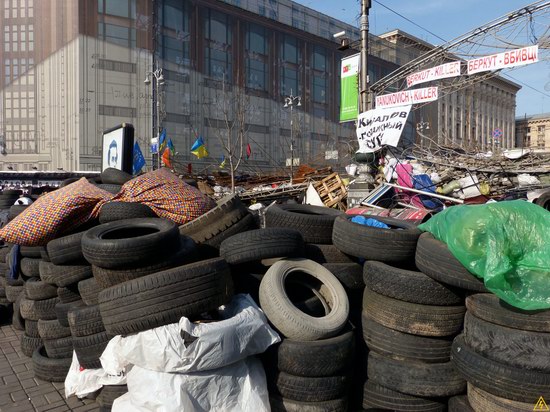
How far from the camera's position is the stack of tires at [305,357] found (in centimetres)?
381

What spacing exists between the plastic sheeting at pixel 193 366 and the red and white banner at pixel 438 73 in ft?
33.5

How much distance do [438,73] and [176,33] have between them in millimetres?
38428

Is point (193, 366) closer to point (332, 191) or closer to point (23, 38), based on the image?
point (332, 191)

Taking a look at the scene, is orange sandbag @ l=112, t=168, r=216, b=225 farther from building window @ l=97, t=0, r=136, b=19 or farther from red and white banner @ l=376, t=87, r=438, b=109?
building window @ l=97, t=0, r=136, b=19

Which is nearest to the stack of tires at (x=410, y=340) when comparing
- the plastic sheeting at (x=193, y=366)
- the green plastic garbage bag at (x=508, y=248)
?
the green plastic garbage bag at (x=508, y=248)

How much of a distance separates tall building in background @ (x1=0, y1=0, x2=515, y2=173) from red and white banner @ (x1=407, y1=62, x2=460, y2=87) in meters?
27.5

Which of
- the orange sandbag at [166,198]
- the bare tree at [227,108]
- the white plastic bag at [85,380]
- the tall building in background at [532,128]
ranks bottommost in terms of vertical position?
the white plastic bag at [85,380]

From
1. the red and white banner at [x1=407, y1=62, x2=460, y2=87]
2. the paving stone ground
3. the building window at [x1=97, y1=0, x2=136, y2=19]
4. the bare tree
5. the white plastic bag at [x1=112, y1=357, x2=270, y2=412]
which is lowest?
the paving stone ground

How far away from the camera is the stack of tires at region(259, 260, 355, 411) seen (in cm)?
381

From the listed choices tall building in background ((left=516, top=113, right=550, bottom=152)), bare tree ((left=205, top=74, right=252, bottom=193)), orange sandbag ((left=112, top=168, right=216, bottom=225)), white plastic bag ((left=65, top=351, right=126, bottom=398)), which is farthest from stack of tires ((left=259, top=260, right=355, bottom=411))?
tall building in background ((left=516, top=113, right=550, bottom=152))

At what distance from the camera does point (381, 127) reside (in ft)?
36.0

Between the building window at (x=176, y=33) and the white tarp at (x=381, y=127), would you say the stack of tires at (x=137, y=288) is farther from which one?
the building window at (x=176, y=33)

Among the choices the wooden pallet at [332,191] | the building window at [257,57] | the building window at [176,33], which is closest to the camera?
the wooden pallet at [332,191]

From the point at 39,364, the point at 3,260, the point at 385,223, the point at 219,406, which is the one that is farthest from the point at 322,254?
the point at 3,260
